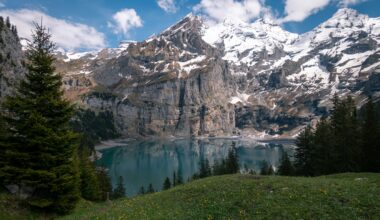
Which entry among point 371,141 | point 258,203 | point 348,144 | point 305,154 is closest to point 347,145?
point 348,144

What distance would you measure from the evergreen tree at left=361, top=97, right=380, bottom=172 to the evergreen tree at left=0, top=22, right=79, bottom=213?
5514 cm

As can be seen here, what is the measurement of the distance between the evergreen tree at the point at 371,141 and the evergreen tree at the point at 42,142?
5514cm

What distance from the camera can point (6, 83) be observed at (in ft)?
379

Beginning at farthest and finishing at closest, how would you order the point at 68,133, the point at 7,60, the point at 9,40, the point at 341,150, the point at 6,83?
1. the point at 9,40
2. the point at 7,60
3. the point at 6,83
4. the point at 341,150
5. the point at 68,133

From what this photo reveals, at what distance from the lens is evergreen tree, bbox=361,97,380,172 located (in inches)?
2417

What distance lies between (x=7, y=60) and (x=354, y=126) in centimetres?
12790

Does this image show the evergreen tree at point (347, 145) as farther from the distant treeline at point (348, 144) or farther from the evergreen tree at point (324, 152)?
the evergreen tree at point (324, 152)

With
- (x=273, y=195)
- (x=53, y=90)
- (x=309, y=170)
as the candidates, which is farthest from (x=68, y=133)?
(x=309, y=170)

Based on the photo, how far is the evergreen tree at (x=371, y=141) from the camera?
61394mm

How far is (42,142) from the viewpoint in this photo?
29891mm

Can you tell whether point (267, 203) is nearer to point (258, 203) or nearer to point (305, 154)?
point (258, 203)

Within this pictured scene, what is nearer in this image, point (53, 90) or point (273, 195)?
point (273, 195)

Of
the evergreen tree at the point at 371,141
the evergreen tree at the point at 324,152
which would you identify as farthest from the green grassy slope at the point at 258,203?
the evergreen tree at the point at 324,152

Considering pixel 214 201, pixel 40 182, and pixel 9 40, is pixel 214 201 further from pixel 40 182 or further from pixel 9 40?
pixel 9 40
